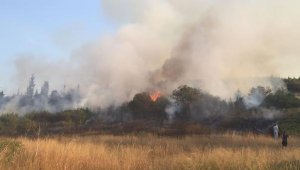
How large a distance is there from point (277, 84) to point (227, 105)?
13.4 meters

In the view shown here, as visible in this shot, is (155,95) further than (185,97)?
Yes

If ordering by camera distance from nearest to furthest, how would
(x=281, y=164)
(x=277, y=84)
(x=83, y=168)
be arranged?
1. (x=83, y=168)
2. (x=281, y=164)
3. (x=277, y=84)

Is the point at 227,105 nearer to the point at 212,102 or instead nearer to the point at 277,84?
the point at 212,102

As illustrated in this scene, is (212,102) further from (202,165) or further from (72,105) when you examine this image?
(202,165)

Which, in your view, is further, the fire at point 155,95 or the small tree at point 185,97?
the fire at point 155,95

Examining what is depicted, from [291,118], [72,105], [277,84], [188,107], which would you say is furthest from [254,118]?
[72,105]

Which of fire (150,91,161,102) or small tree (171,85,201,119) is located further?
fire (150,91,161,102)

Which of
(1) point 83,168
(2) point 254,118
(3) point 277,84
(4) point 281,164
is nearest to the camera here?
(1) point 83,168

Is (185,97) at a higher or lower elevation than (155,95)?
lower

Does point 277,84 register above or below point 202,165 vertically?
above

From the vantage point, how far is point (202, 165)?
11.6 m

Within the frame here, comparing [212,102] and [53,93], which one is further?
[53,93]

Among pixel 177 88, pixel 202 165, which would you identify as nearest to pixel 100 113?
pixel 177 88

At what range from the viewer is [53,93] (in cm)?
14550
